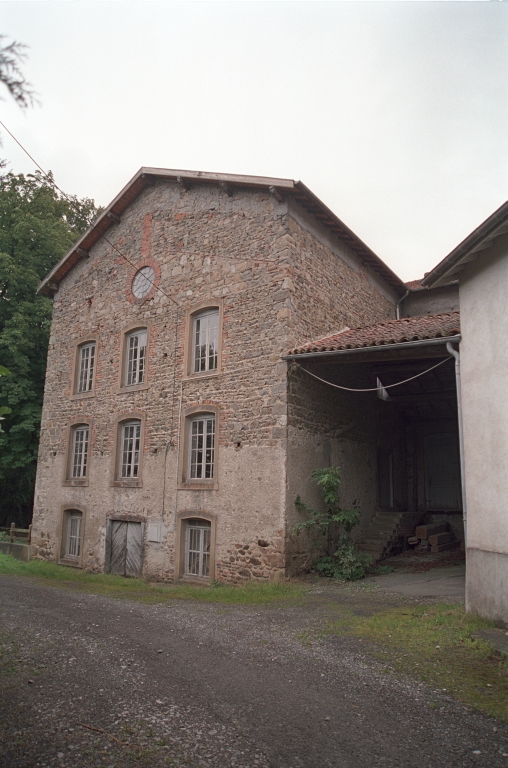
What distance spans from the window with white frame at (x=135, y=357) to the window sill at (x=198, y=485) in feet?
9.71

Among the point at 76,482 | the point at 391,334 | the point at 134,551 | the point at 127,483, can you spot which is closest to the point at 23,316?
the point at 76,482

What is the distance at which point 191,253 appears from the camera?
41.3ft

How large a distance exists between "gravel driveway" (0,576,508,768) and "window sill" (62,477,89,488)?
23.7ft

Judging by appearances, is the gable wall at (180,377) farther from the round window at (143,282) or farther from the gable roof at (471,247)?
the gable roof at (471,247)

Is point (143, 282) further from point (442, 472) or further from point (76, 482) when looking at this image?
point (442, 472)

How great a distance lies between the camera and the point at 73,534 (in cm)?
1424

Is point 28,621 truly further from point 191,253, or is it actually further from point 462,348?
point 191,253

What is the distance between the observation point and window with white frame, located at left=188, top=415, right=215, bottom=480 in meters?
11.4

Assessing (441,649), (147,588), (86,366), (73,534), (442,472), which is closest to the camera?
(441,649)

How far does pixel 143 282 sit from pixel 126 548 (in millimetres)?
6415

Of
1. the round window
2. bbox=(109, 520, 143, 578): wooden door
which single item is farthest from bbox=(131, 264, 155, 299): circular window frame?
bbox=(109, 520, 143, 578): wooden door

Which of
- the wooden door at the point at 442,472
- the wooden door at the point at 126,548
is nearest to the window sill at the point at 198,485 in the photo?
the wooden door at the point at 126,548

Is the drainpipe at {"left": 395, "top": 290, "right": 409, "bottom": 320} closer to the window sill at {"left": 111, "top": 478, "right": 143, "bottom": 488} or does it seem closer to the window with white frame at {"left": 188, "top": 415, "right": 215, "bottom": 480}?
the window with white frame at {"left": 188, "top": 415, "right": 215, "bottom": 480}

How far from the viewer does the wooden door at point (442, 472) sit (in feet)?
53.5
